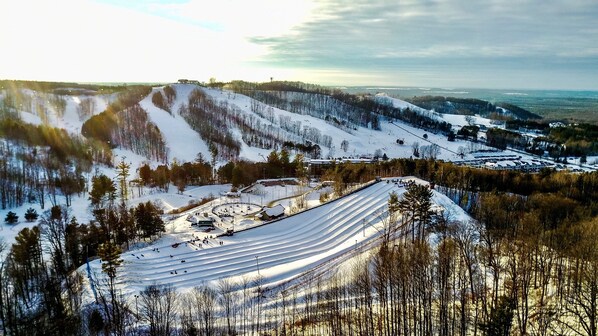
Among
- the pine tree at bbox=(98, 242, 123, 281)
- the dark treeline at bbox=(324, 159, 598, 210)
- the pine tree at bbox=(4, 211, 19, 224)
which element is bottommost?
the pine tree at bbox=(4, 211, 19, 224)

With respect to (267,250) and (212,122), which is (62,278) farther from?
(212,122)

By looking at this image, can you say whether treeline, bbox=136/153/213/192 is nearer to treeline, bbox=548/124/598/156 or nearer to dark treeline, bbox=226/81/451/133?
dark treeline, bbox=226/81/451/133

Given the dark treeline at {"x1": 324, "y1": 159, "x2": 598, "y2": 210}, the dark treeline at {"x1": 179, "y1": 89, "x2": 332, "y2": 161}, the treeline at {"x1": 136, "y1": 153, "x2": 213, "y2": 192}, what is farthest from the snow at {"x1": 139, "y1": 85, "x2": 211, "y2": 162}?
the dark treeline at {"x1": 324, "y1": 159, "x2": 598, "y2": 210}

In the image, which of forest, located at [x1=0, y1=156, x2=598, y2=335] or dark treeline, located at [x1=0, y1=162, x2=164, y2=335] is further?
dark treeline, located at [x1=0, y1=162, x2=164, y2=335]

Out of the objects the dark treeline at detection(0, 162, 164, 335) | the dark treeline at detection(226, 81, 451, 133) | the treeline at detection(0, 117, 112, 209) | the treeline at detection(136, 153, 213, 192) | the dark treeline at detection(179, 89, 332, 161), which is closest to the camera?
the dark treeline at detection(0, 162, 164, 335)

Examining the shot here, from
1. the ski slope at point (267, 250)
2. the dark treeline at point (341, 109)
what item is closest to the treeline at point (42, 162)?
the ski slope at point (267, 250)

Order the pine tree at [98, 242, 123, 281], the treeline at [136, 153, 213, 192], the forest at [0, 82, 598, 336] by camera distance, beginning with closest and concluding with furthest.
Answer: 1. the forest at [0, 82, 598, 336]
2. the pine tree at [98, 242, 123, 281]
3. the treeline at [136, 153, 213, 192]

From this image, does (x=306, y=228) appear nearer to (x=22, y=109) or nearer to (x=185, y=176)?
(x=185, y=176)

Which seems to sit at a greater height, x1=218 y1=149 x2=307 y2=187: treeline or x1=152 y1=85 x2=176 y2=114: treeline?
x1=152 y1=85 x2=176 y2=114: treeline
